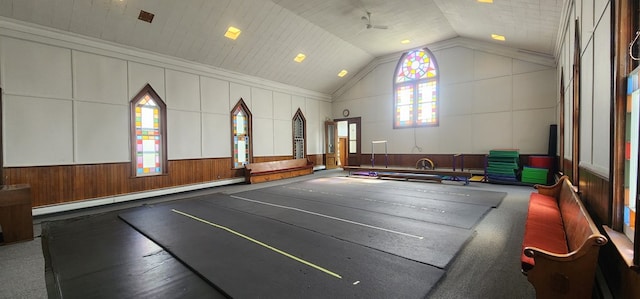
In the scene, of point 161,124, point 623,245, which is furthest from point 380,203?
point 161,124

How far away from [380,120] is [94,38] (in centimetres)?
889

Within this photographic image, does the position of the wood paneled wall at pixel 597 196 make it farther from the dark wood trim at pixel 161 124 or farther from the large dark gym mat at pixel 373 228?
the dark wood trim at pixel 161 124

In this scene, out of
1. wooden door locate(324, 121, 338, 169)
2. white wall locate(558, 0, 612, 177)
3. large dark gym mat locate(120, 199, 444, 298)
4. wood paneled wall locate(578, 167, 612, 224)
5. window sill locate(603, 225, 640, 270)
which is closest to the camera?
window sill locate(603, 225, 640, 270)

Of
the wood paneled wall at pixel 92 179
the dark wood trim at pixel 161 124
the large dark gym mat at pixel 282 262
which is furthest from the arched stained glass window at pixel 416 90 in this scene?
the dark wood trim at pixel 161 124

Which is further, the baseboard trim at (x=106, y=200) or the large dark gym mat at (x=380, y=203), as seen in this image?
the baseboard trim at (x=106, y=200)

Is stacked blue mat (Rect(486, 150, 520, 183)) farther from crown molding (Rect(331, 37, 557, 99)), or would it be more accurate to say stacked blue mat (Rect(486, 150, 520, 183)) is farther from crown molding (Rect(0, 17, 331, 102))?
crown molding (Rect(0, 17, 331, 102))

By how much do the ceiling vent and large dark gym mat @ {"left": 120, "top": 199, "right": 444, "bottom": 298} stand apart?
429cm

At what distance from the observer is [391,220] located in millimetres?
4098

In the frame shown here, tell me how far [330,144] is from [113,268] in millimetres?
10102

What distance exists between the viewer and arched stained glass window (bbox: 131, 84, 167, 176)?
6.40 m

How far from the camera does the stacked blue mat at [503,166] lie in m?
7.41

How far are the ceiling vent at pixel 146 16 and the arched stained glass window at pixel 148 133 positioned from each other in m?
1.57

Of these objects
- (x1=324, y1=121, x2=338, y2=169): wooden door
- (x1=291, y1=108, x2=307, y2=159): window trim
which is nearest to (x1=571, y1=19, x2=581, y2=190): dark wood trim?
(x1=291, y1=108, x2=307, y2=159): window trim

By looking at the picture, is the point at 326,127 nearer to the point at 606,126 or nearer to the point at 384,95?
the point at 384,95
